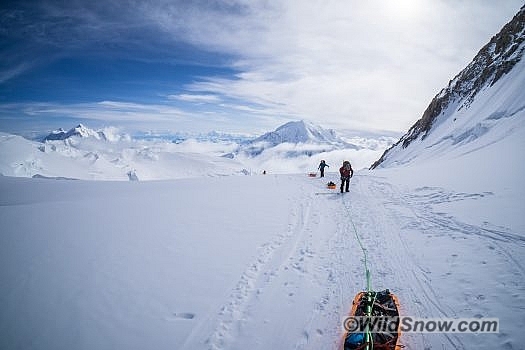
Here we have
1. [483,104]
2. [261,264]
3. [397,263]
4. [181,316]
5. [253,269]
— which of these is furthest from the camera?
[483,104]

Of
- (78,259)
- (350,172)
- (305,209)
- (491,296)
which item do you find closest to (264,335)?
(491,296)

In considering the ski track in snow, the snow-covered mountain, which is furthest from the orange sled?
the snow-covered mountain

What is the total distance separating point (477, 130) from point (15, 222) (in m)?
43.4

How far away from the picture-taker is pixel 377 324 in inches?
239

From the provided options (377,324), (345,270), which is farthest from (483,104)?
(377,324)

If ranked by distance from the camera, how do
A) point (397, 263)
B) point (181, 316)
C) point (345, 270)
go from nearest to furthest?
point (181, 316) < point (345, 270) < point (397, 263)

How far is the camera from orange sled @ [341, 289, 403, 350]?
17.7 ft

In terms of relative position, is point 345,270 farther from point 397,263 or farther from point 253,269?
point 253,269

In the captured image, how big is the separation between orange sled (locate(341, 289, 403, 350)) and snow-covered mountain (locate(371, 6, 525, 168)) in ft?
83.7

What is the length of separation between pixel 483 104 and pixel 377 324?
154 ft

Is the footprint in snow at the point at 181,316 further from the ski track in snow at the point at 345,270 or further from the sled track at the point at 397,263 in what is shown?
the sled track at the point at 397,263

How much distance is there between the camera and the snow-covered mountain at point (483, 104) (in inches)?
1170

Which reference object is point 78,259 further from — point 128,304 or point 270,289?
point 270,289

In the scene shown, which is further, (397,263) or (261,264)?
(261,264)
